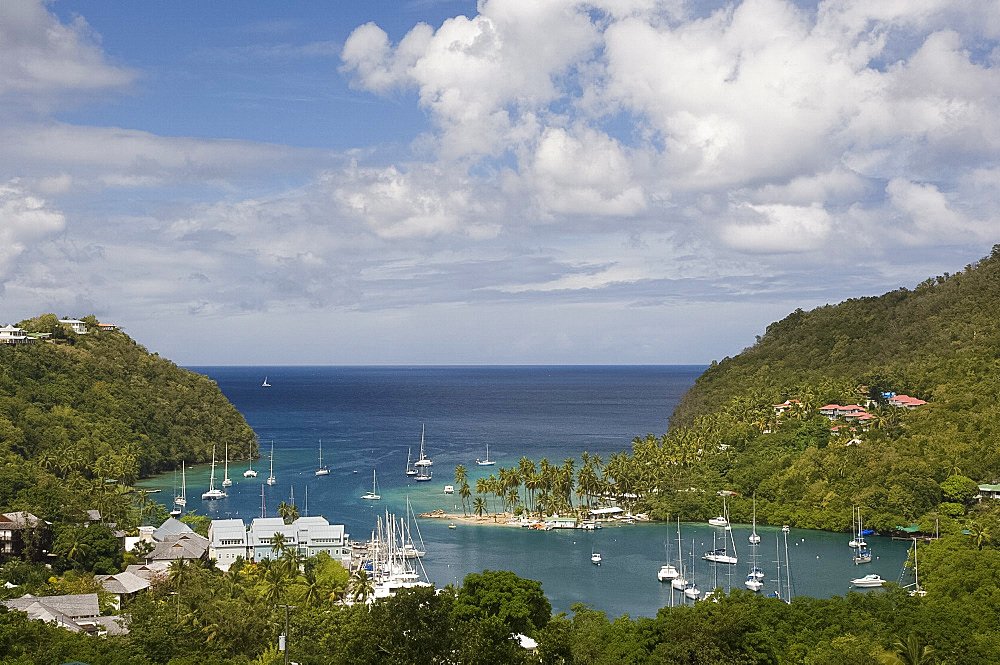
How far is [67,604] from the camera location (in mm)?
31875

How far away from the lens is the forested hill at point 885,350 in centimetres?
7131

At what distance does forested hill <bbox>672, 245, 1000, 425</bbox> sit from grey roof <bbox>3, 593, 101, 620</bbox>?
5564cm

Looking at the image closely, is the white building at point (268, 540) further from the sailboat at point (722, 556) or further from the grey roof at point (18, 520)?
the sailboat at point (722, 556)

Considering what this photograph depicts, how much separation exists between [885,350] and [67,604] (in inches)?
3046

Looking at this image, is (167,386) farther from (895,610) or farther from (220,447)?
(895,610)

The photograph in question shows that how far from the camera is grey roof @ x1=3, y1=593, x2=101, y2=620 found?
1222 inches

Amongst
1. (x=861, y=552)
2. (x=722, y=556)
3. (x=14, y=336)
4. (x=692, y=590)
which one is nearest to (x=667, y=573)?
(x=692, y=590)

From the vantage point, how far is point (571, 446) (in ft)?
329

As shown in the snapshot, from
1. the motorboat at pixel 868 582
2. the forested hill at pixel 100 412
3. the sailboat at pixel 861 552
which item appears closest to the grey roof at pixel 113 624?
the forested hill at pixel 100 412

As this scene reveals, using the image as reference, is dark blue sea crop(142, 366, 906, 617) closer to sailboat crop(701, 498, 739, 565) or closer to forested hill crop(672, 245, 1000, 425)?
sailboat crop(701, 498, 739, 565)

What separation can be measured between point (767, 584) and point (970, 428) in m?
23.5

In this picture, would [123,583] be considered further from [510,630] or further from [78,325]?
[78,325]

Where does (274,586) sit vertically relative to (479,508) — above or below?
above

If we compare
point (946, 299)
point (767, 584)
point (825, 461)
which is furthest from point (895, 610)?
point (946, 299)
